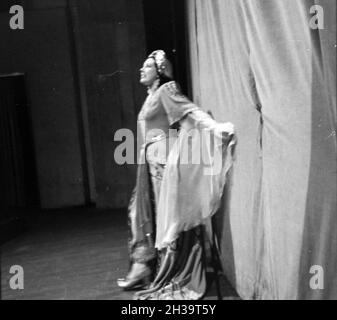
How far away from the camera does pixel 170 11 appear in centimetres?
400

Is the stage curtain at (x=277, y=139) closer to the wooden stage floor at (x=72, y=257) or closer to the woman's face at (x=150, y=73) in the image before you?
the woman's face at (x=150, y=73)

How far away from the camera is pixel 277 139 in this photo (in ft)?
7.73

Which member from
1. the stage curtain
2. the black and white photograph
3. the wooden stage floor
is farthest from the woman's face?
the wooden stage floor

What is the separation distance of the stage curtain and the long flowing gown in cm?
16

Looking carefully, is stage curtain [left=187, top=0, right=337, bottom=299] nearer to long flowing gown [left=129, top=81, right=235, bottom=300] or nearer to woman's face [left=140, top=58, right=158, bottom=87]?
long flowing gown [left=129, top=81, right=235, bottom=300]

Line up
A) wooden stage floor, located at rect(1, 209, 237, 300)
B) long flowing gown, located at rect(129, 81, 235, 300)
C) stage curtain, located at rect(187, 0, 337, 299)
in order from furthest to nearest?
wooden stage floor, located at rect(1, 209, 237, 300) → long flowing gown, located at rect(129, 81, 235, 300) → stage curtain, located at rect(187, 0, 337, 299)

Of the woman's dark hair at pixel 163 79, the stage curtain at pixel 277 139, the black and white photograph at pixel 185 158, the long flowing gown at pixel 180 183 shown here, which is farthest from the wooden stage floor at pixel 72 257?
the woman's dark hair at pixel 163 79

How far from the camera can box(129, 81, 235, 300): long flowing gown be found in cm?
310

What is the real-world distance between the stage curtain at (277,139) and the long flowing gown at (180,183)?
0.16 m

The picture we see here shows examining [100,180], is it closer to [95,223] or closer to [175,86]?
[95,223]

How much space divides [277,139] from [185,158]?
0.91 meters

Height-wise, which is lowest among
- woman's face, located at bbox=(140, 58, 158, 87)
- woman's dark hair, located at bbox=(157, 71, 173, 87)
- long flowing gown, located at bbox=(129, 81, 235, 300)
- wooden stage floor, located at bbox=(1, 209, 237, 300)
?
wooden stage floor, located at bbox=(1, 209, 237, 300)

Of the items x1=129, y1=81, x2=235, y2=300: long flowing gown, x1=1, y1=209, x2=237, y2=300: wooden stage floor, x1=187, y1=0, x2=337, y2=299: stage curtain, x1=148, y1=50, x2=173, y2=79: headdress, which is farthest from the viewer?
x1=1, y1=209, x2=237, y2=300: wooden stage floor
